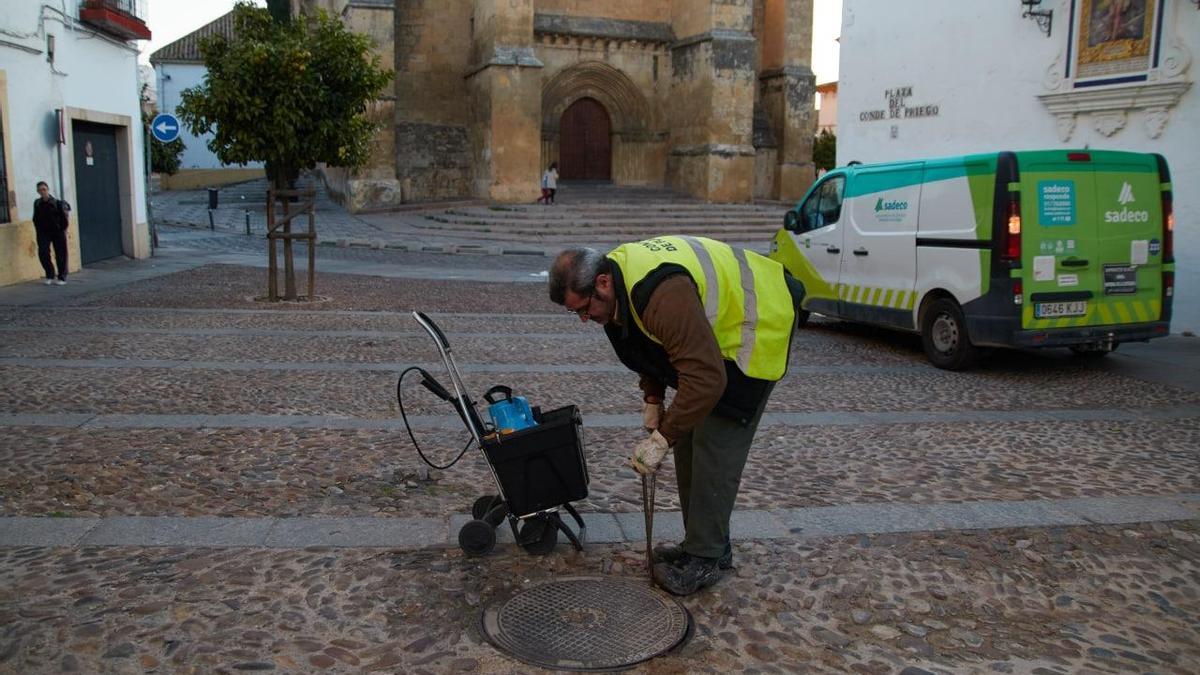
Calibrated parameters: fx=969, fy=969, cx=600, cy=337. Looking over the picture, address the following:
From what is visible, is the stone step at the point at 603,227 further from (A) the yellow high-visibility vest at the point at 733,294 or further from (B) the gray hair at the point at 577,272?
(B) the gray hair at the point at 577,272

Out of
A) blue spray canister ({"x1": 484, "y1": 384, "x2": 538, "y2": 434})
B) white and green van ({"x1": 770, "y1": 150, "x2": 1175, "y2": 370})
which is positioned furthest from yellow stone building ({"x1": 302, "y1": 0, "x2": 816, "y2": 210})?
blue spray canister ({"x1": 484, "y1": 384, "x2": 538, "y2": 434})

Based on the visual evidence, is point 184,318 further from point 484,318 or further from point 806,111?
point 806,111

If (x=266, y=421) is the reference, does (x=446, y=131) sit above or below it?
above

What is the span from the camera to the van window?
10945 mm

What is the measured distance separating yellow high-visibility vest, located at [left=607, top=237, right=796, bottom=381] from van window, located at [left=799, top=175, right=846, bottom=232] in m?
7.48

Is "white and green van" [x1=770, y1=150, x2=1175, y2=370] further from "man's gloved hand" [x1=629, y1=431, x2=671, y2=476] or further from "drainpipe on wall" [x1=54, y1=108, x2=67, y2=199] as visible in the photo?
"drainpipe on wall" [x1=54, y1=108, x2=67, y2=199]

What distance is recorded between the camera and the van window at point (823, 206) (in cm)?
1095

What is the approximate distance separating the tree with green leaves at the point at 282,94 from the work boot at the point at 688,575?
31.2 feet

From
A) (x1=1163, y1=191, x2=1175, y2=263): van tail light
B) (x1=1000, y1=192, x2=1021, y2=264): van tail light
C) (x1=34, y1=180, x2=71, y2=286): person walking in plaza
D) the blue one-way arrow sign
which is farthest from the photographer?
the blue one-way arrow sign

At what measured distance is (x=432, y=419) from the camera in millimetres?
6754

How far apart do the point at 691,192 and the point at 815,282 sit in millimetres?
19162

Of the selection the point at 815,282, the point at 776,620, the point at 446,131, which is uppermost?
the point at 446,131

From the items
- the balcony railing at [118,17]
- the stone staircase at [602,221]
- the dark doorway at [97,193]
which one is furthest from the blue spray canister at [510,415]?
the stone staircase at [602,221]

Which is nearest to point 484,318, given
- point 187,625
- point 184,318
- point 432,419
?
point 184,318
